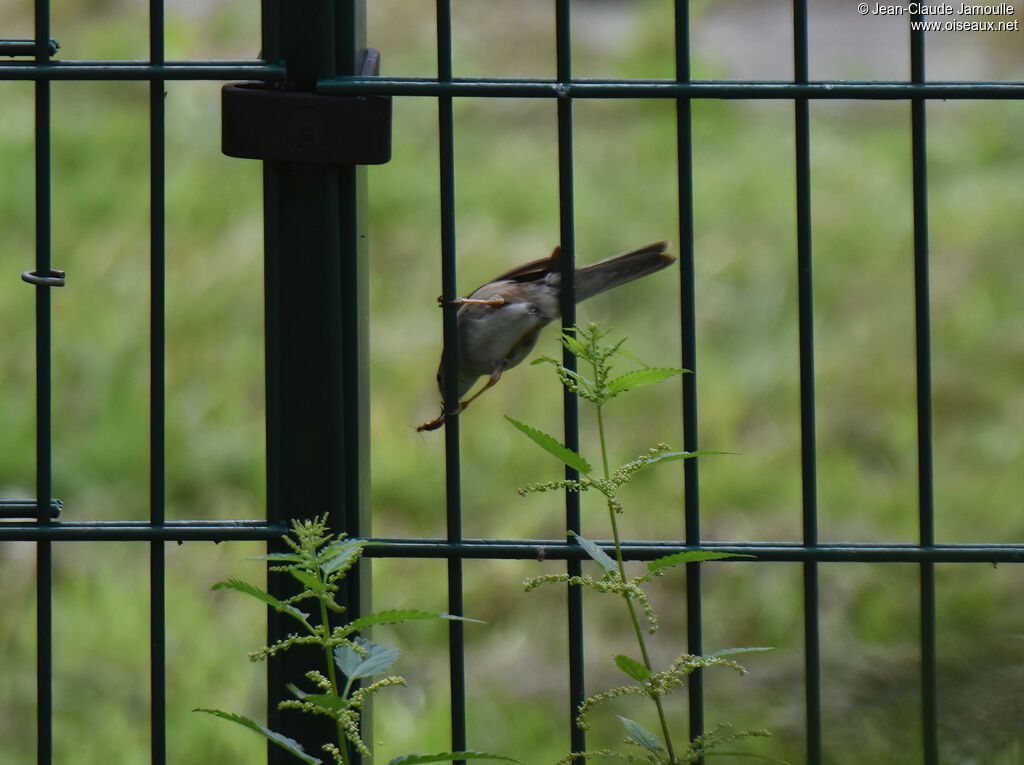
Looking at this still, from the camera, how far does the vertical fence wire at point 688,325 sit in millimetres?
2074

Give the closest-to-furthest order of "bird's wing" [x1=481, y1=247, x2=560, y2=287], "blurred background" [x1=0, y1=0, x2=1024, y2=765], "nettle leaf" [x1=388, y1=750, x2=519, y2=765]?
"nettle leaf" [x1=388, y1=750, x2=519, y2=765] → "bird's wing" [x1=481, y1=247, x2=560, y2=287] → "blurred background" [x1=0, y1=0, x2=1024, y2=765]

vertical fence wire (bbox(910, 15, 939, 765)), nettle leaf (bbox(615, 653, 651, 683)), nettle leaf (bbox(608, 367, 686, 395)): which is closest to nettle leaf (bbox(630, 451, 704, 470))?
nettle leaf (bbox(608, 367, 686, 395))

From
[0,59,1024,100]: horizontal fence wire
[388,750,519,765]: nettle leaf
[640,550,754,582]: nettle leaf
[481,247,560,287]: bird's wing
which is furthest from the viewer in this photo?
[481,247,560,287]: bird's wing

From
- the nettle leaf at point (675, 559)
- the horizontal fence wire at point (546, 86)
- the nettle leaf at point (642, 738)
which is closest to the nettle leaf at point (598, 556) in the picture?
the nettle leaf at point (675, 559)

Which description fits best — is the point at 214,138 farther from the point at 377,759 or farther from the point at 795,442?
the point at 377,759

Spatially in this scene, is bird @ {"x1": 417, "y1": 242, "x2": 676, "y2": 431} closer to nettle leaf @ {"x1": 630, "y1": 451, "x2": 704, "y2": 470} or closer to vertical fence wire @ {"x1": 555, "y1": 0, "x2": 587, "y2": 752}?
vertical fence wire @ {"x1": 555, "y1": 0, "x2": 587, "y2": 752}

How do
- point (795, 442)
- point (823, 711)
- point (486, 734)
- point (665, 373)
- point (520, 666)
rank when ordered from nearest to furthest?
point (665, 373)
point (823, 711)
point (486, 734)
point (520, 666)
point (795, 442)

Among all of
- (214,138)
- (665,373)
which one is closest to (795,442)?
(214,138)

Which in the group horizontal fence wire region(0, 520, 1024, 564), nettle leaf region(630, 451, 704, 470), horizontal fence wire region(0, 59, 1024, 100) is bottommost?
horizontal fence wire region(0, 520, 1024, 564)

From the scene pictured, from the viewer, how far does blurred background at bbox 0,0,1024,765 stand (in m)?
4.14

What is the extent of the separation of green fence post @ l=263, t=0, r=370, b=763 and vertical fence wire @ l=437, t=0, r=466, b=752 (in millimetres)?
125

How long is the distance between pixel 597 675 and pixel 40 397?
2.48m

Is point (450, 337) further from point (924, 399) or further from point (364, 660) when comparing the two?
point (924, 399)

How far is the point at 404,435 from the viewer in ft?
17.4
